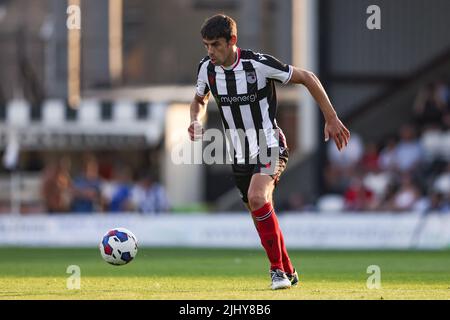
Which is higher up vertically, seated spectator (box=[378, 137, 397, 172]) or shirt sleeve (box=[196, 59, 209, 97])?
shirt sleeve (box=[196, 59, 209, 97])

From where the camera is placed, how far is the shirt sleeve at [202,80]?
10.3m

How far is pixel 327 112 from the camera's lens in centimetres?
968

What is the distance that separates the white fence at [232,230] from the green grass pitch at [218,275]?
5.89 ft

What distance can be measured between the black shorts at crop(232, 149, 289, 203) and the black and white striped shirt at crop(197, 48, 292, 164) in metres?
0.07

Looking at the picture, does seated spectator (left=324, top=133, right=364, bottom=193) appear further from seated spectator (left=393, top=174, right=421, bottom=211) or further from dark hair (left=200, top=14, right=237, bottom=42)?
dark hair (left=200, top=14, right=237, bottom=42)

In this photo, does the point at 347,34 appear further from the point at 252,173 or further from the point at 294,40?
the point at 252,173

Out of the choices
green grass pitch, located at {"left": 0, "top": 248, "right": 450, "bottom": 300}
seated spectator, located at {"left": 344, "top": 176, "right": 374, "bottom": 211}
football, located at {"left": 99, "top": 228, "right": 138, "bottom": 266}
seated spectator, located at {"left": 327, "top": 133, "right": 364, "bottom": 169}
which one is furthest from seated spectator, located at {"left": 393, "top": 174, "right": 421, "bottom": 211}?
football, located at {"left": 99, "top": 228, "right": 138, "bottom": 266}

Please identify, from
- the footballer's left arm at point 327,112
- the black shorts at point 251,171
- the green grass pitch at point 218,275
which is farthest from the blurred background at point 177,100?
the footballer's left arm at point 327,112

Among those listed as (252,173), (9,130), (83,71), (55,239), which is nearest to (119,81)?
(83,71)

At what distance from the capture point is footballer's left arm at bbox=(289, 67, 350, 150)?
31.5 feet

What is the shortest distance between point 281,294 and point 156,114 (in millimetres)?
17660

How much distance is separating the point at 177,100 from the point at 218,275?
16114 millimetres

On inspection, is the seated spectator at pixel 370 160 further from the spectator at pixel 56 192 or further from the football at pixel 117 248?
the football at pixel 117 248

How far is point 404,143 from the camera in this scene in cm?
2400
